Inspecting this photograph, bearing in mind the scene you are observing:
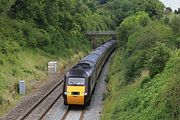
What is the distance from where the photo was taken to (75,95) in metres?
25.6

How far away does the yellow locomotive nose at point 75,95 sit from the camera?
83.8 feet

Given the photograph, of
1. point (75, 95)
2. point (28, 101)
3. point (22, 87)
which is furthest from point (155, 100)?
Answer: point (22, 87)

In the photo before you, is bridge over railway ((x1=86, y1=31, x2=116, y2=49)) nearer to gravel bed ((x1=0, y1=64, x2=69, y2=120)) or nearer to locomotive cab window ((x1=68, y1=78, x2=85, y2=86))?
gravel bed ((x1=0, y1=64, x2=69, y2=120))

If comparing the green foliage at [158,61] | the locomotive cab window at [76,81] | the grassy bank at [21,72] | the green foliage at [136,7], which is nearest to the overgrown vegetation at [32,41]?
the grassy bank at [21,72]

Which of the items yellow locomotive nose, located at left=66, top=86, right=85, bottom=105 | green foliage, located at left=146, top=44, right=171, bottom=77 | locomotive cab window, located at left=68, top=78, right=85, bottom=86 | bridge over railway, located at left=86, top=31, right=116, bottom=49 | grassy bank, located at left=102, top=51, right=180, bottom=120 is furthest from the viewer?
bridge over railway, located at left=86, top=31, right=116, bottom=49

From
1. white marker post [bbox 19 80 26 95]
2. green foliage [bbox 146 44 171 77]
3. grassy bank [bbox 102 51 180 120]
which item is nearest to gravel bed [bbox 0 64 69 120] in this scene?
white marker post [bbox 19 80 26 95]

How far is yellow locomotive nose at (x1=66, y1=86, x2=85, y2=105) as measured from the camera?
25.5 m

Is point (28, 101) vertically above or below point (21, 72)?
below

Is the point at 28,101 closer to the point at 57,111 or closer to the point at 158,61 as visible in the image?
the point at 57,111

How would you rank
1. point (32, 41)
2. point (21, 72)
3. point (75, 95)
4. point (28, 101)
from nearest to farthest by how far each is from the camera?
point (75, 95) → point (28, 101) → point (21, 72) → point (32, 41)

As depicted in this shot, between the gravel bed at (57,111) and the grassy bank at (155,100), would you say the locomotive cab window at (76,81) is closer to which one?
the gravel bed at (57,111)

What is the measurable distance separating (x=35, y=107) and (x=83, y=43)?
153ft

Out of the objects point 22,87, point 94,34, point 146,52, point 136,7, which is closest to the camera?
point 146,52

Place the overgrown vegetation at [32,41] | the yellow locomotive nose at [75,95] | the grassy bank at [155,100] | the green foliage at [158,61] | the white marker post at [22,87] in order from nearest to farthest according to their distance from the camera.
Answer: the grassy bank at [155,100], the green foliage at [158,61], the yellow locomotive nose at [75,95], the white marker post at [22,87], the overgrown vegetation at [32,41]
